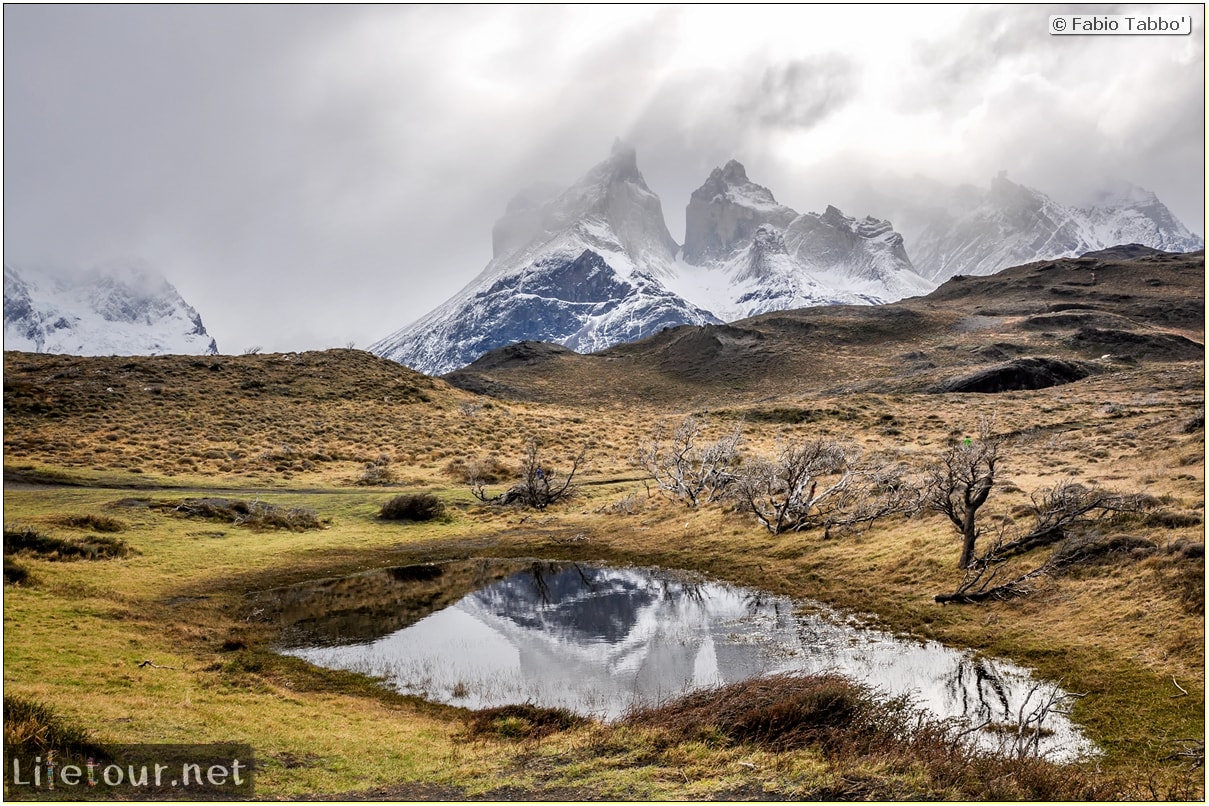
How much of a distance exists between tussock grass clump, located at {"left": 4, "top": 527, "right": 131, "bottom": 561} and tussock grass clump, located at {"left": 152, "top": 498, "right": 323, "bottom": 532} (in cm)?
680

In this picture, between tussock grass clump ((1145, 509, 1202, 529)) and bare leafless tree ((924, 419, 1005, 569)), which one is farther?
bare leafless tree ((924, 419, 1005, 569))

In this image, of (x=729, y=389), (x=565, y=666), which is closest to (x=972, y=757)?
(x=565, y=666)

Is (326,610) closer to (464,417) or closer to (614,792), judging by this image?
(614,792)

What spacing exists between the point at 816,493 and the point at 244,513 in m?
26.8

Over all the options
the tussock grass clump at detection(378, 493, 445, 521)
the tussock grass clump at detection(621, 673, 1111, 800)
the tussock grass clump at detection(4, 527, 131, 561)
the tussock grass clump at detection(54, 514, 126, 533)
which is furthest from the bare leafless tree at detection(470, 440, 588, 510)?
the tussock grass clump at detection(621, 673, 1111, 800)

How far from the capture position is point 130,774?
9.06 metres

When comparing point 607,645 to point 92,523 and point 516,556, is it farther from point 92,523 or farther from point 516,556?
point 92,523

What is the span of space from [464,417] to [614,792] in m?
63.5

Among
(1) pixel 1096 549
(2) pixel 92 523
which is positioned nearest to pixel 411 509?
(2) pixel 92 523

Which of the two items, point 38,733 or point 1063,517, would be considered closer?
point 38,733

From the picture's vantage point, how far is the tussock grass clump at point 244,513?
32781mm

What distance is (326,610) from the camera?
21859 millimetres

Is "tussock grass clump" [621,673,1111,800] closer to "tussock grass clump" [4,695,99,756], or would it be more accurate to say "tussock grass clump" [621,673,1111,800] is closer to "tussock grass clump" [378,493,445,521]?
"tussock grass clump" [4,695,99,756]

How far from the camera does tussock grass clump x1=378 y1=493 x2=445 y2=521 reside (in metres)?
35.5
